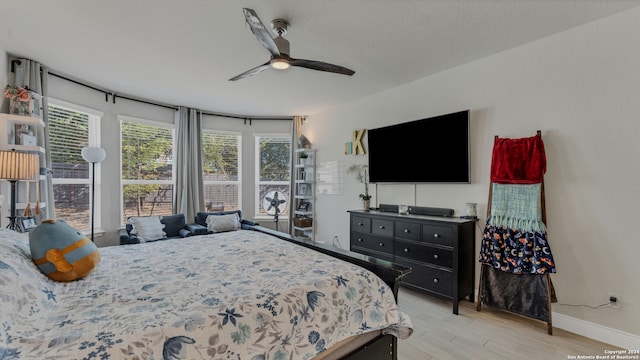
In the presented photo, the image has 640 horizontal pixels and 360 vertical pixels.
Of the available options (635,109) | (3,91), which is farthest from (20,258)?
(635,109)

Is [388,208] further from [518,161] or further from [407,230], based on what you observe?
[518,161]

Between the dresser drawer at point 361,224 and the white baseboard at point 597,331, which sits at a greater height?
the dresser drawer at point 361,224

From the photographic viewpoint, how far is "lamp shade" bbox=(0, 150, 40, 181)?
95.2 inches

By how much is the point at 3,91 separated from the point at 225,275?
3.27 meters

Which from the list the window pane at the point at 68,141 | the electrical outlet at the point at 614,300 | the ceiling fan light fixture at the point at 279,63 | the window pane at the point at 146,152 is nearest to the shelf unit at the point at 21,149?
the window pane at the point at 68,141

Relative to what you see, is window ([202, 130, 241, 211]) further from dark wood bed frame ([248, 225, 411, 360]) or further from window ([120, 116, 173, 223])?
dark wood bed frame ([248, 225, 411, 360])

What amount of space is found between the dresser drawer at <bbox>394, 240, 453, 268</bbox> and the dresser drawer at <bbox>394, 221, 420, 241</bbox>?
0.23 feet

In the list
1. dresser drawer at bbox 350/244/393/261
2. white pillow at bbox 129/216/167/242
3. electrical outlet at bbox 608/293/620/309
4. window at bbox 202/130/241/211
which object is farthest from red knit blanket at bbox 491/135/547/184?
window at bbox 202/130/241/211

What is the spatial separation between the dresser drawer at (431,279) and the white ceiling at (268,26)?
2.25m

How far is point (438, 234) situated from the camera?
2.96 meters

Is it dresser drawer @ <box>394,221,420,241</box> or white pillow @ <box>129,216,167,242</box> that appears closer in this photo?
dresser drawer @ <box>394,221,420,241</box>

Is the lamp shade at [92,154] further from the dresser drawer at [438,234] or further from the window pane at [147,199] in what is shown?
the dresser drawer at [438,234]

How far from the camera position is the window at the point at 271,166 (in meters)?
5.81

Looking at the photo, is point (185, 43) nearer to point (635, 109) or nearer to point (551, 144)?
point (551, 144)
